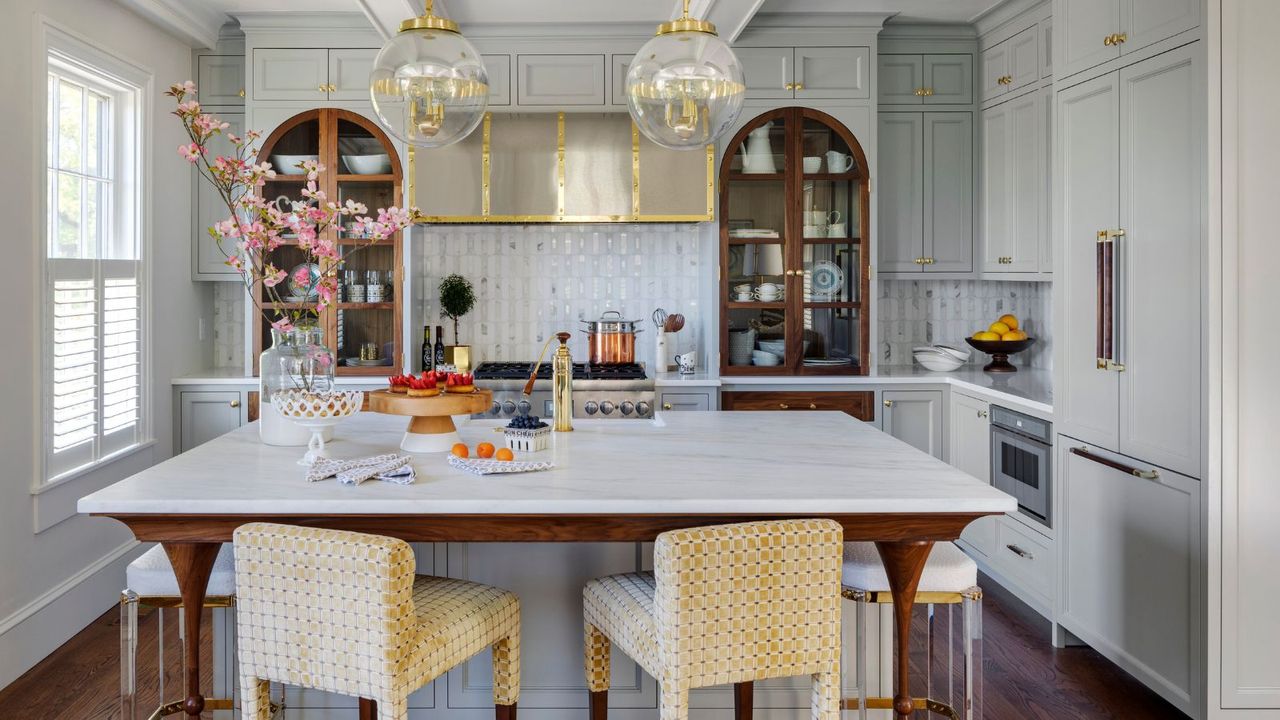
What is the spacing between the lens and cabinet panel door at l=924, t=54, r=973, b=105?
5207 millimetres

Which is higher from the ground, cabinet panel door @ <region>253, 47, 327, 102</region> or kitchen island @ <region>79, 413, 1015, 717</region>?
cabinet panel door @ <region>253, 47, 327, 102</region>

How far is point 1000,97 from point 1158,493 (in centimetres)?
260

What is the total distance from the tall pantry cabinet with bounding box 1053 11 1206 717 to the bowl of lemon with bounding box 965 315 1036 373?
134 centimetres

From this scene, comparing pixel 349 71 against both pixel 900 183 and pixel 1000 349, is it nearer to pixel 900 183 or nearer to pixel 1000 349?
pixel 900 183

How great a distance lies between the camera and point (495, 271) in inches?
217

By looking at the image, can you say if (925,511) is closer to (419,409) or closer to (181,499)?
(419,409)

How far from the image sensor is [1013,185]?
15.9 feet

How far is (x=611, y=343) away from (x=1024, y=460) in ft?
7.28

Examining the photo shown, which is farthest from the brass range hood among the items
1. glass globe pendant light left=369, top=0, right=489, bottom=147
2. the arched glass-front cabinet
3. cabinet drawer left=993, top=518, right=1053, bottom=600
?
glass globe pendant light left=369, top=0, right=489, bottom=147

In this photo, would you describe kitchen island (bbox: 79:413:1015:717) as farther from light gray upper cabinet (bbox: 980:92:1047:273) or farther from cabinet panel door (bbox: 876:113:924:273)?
cabinet panel door (bbox: 876:113:924:273)

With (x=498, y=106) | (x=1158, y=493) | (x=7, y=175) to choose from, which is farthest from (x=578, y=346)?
(x=1158, y=493)

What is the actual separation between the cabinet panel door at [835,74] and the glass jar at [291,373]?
10.3ft

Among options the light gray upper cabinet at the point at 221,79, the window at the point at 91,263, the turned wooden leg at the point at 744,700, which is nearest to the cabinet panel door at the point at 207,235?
the light gray upper cabinet at the point at 221,79

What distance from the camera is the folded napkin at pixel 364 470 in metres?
2.33
